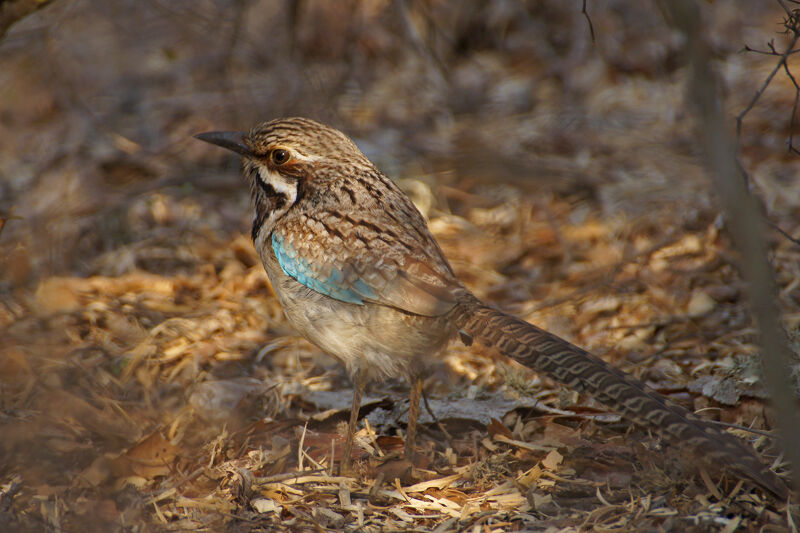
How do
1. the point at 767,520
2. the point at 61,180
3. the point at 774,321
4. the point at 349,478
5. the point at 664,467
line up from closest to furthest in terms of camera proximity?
the point at 774,321 < the point at 767,520 < the point at 664,467 < the point at 349,478 < the point at 61,180

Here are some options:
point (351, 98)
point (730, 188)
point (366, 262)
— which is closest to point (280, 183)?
point (366, 262)

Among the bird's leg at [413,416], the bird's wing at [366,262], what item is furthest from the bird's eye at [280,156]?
the bird's leg at [413,416]

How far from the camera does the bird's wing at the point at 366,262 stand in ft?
13.6

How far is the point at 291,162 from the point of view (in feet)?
16.1

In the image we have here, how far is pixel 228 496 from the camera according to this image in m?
3.95

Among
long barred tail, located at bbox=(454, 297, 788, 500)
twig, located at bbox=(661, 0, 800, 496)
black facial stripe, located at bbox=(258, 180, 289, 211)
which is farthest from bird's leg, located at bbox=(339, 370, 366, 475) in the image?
twig, located at bbox=(661, 0, 800, 496)

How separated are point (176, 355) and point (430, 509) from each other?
256 cm

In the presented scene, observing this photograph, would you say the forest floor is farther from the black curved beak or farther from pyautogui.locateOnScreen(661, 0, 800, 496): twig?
pyautogui.locateOnScreen(661, 0, 800, 496): twig

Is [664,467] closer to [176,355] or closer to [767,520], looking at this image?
[767,520]

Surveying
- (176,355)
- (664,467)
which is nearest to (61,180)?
(176,355)

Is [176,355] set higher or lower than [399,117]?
lower

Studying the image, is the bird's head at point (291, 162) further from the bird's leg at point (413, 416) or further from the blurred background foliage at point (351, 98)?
the blurred background foliage at point (351, 98)

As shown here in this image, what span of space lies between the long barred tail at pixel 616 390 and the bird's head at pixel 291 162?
138 centimetres

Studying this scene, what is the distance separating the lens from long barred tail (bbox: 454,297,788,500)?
318cm
